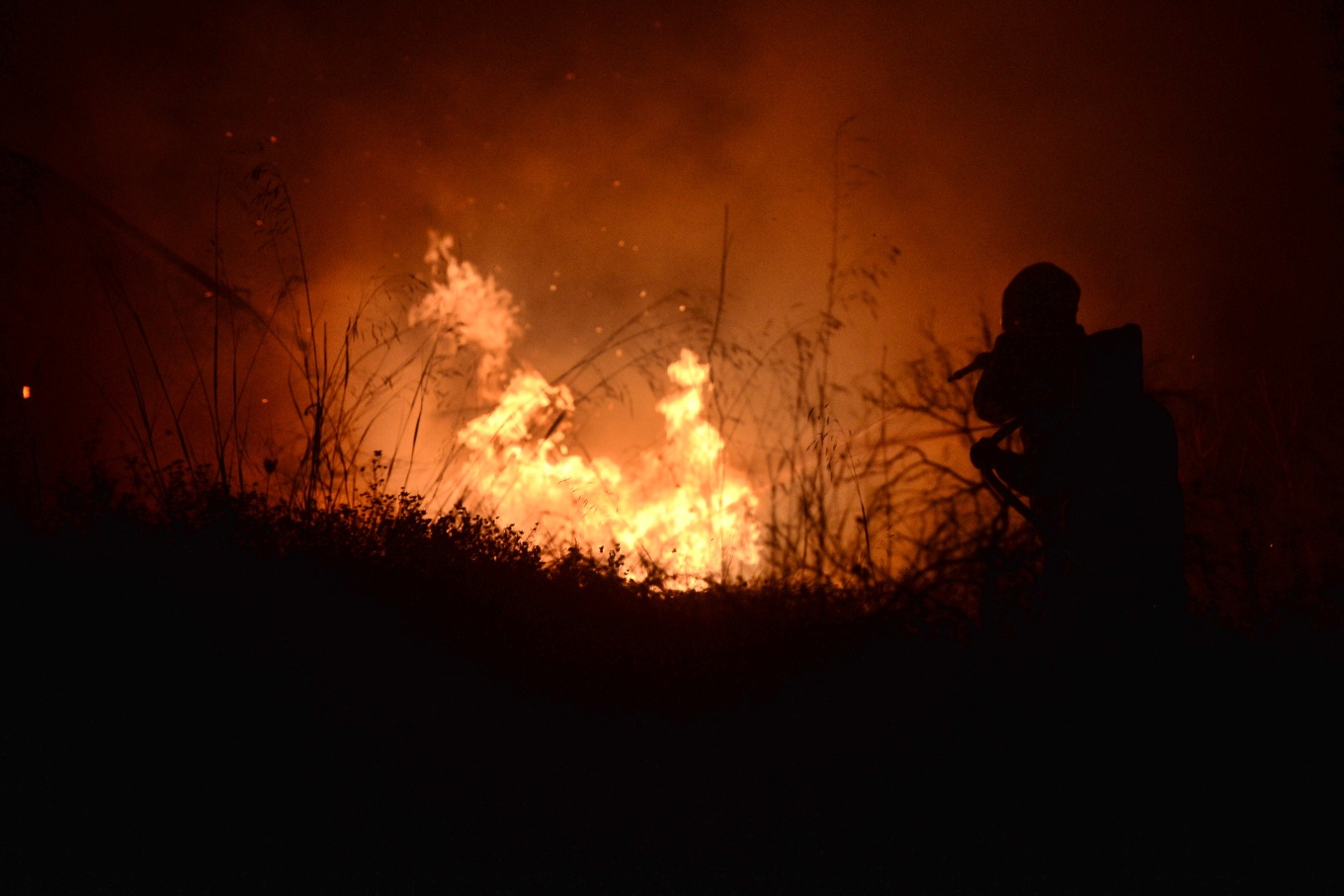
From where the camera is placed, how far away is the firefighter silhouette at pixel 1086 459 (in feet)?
7.80

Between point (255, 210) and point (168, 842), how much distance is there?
2844 millimetres

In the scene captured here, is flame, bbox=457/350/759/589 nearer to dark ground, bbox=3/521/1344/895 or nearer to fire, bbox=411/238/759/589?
fire, bbox=411/238/759/589

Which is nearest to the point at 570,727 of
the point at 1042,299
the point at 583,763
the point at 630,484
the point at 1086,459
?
the point at 583,763

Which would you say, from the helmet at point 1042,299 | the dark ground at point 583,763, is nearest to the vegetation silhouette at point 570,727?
the dark ground at point 583,763

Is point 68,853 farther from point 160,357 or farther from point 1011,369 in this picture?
point 160,357

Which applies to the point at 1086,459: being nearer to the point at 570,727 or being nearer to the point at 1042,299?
the point at 1042,299

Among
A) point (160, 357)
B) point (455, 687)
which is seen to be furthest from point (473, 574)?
point (160, 357)

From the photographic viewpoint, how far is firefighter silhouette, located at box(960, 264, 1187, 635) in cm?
238

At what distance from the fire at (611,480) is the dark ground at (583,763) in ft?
4.36

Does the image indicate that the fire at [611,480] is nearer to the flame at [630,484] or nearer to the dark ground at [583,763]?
the flame at [630,484]

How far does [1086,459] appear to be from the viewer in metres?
2.46

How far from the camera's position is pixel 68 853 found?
1.26 metres

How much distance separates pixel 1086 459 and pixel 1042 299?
57 cm

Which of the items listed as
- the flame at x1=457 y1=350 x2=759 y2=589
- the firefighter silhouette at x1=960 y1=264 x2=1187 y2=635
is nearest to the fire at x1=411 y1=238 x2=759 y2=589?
the flame at x1=457 y1=350 x2=759 y2=589
